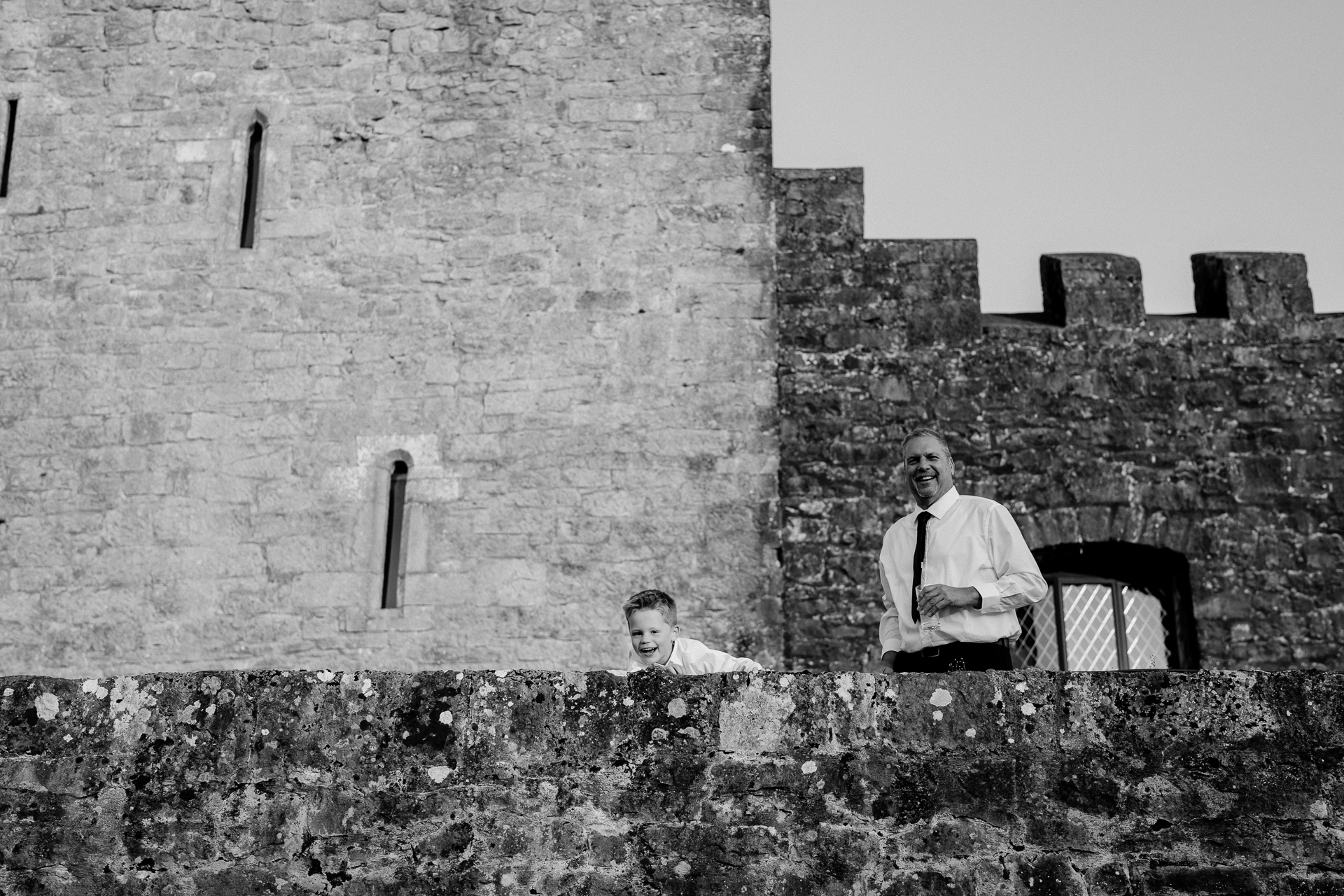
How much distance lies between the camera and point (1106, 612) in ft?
23.9

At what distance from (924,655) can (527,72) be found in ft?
16.1

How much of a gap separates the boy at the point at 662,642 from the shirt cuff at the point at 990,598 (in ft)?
2.59

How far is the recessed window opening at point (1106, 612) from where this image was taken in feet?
23.4

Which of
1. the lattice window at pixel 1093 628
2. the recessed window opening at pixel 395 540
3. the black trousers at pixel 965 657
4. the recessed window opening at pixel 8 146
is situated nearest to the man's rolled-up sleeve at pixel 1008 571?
the black trousers at pixel 965 657

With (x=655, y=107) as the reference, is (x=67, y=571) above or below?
below

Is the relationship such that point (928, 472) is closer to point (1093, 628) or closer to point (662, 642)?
point (662, 642)

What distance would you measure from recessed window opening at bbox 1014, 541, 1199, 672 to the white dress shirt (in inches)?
130

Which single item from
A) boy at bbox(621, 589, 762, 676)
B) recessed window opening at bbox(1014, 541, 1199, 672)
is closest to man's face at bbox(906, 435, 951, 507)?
boy at bbox(621, 589, 762, 676)

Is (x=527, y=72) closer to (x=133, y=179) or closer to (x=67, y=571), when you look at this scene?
(x=133, y=179)

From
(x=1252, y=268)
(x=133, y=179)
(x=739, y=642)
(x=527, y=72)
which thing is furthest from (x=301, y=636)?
(x=1252, y=268)

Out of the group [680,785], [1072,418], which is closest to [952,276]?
[1072,418]

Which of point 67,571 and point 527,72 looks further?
point 527,72

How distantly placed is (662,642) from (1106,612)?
148 inches

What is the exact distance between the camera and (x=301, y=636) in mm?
6820
